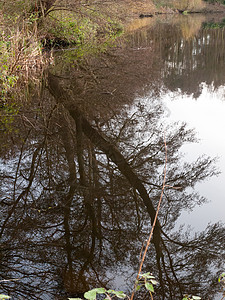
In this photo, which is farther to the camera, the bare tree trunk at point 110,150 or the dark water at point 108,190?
the bare tree trunk at point 110,150

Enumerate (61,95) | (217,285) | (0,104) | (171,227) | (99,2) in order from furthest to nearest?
1. (99,2)
2. (61,95)
3. (0,104)
4. (171,227)
5. (217,285)

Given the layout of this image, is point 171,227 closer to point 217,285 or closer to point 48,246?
point 217,285

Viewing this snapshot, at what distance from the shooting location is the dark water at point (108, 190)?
271cm

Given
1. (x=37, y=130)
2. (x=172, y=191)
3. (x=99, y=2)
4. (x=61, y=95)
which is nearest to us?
(x=172, y=191)

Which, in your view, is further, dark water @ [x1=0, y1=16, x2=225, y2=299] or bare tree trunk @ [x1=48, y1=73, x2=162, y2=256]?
bare tree trunk @ [x1=48, y1=73, x2=162, y2=256]

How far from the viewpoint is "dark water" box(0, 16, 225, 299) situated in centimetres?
271

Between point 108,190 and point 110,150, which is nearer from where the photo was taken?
point 108,190

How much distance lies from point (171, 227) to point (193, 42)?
16.2 m

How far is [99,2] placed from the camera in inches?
567

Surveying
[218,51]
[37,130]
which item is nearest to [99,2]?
[218,51]

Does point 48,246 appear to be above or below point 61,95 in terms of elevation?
below

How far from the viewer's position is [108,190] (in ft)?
13.2

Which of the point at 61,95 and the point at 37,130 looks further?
the point at 61,95

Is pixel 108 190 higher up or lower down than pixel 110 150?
lower down
